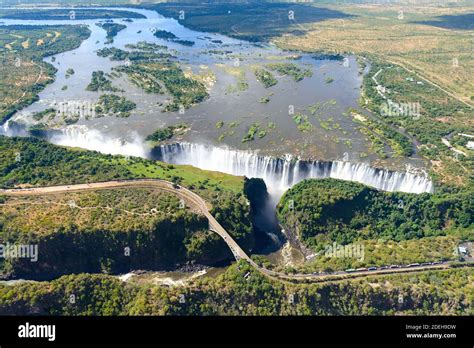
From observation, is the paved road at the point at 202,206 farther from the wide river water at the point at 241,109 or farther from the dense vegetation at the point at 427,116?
the dense vegetation at the point at 427,116

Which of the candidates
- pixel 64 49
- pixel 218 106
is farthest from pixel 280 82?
pixel 64 49

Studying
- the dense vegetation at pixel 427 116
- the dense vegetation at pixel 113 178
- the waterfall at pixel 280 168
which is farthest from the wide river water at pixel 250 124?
the dense vegetation at pixel 113 178

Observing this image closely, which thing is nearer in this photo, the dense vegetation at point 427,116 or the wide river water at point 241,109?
the dense vegetation at point 427,116

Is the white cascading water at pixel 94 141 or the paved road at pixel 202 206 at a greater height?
the white cascading water at pixel 94 141

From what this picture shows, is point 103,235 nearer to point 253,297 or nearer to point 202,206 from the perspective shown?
point 202,206

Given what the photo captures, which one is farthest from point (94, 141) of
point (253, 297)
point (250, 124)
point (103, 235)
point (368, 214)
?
point (368, 214)

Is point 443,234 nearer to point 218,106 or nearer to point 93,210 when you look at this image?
point 93,210
